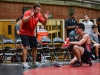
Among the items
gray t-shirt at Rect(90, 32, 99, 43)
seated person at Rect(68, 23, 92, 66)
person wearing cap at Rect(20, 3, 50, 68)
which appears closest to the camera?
person wearing cap at Rect(20, 3, 50, 68)

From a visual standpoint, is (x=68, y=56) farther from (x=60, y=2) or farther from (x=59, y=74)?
(x=60, y=2)

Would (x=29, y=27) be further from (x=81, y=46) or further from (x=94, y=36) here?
(x=94, y=36)

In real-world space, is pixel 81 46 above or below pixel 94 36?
→ below

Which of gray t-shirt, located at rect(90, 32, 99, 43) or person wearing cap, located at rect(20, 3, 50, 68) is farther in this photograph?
gray t-shirt, located at rect(90, 32, 99, 43)

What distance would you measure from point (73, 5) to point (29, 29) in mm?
13644

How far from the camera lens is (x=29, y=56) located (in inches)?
555

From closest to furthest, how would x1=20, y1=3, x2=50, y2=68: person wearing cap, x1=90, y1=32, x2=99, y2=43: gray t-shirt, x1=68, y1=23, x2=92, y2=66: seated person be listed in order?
x1=20, y1=3, x2=50, y2=68: person wearing cap → x1=68, y1=23, x2=92, y2=66: seated person → x1=90, y1=32, x2=99, y2=43: gray t-shirt

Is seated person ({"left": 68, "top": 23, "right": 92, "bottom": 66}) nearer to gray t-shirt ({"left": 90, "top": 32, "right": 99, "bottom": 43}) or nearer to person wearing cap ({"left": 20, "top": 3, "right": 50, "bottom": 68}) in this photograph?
person wearing cap ({"left": 20, "top": 3, "right": 50, "bottom": 68})

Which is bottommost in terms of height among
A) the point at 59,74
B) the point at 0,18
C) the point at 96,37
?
the point at 59,74

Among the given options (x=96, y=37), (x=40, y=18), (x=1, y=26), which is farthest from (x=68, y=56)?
(x=1, y=26)

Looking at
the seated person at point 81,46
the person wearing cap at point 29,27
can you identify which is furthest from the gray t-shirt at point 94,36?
the person wearing cap at point 29,27

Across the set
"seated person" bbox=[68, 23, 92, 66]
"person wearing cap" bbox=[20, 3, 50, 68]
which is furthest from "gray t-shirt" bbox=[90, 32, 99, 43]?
"person wearing cap" bbox=[20, 3, 50, 68]

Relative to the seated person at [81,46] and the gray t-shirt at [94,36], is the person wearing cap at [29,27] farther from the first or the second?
the gray t-shirt at [94,36]

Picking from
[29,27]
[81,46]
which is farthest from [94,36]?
[29,27]
